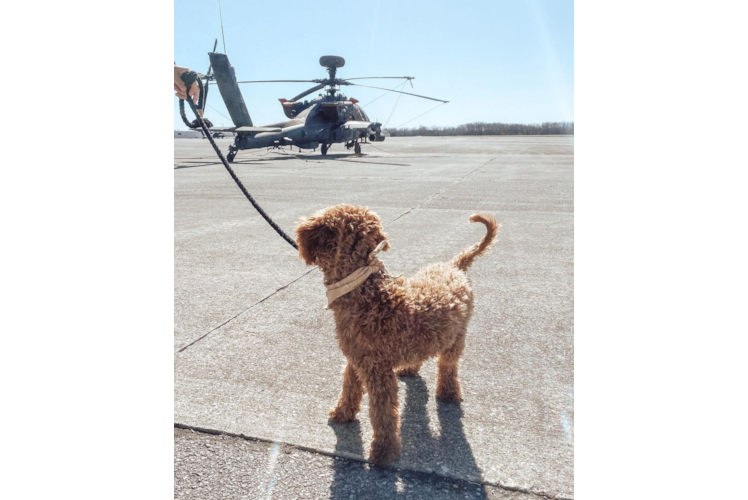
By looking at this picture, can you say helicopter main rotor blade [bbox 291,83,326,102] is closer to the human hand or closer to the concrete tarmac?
the concrete tarmac

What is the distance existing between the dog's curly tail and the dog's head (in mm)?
884

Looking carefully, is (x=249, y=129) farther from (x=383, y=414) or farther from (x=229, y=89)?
(x=383, y=414)

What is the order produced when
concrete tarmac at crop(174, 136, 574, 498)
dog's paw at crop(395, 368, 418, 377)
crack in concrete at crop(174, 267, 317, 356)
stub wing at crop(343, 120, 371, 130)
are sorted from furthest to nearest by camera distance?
1. stub wing at crop(343, 120, 371, 130)
2. crack in concrete at crop(174, 267, 317, 356)
3. dog's paw at crop(395, 368, 418, 377)
4. concrete tarmac at crop(174, 136, 574, 498)

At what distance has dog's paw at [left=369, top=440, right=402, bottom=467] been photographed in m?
2.38

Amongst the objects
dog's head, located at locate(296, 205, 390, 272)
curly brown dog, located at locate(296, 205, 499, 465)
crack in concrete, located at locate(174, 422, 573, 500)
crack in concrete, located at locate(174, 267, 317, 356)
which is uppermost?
dog's head, located at locate(296, 205, 390, 272)

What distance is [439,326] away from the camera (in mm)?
2609

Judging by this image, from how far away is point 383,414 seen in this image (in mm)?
2424

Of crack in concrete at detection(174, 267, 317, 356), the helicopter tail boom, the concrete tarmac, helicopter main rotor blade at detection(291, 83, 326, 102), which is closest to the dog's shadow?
the concrete tarmac

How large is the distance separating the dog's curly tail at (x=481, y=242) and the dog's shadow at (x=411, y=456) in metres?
1.00

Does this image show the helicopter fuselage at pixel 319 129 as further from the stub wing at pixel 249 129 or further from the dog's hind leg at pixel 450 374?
the dog's hind leg at pixel 450 374

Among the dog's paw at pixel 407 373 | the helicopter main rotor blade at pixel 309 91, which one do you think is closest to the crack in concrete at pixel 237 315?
the dog's paw at pixel 407 373
